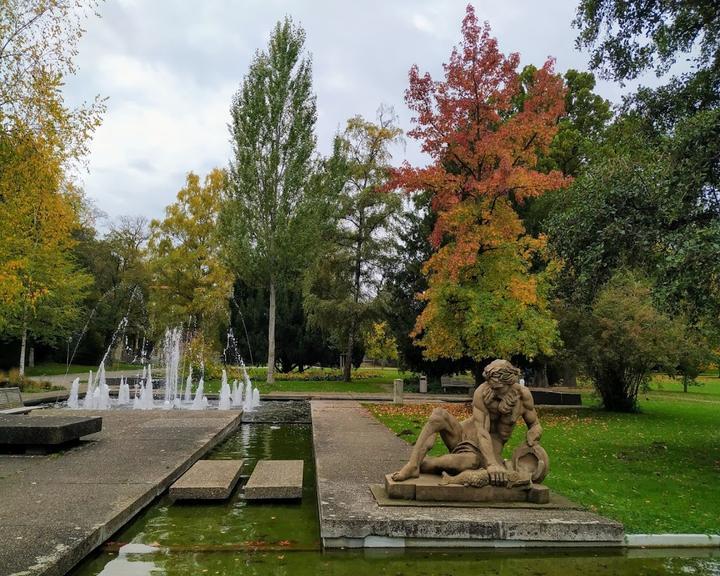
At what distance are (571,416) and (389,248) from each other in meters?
15.5

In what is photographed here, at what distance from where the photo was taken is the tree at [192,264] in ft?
119

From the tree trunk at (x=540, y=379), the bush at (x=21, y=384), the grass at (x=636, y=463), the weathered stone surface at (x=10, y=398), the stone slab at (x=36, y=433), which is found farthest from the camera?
the tree trunk at (x=540, y=379)

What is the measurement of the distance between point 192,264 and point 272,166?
9946 mm

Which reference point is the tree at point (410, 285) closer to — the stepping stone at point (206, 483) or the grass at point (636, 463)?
the grass at point (636, 463)

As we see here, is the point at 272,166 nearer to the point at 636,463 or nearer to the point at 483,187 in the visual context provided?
the point at 483,187

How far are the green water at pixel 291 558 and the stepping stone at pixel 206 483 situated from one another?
1.63 feet

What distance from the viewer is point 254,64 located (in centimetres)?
3044

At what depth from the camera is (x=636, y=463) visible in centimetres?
952

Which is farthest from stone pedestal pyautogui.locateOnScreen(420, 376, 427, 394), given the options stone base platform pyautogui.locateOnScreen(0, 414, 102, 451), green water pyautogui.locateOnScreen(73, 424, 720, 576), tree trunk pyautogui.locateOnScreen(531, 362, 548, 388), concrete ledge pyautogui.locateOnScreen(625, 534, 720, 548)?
concrete ledge pyautogui.locateOnScreen(625, 534, 720, 548)

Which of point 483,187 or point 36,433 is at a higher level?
point 483,187

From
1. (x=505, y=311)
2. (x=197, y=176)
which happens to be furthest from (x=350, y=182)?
(x=505, y=311)

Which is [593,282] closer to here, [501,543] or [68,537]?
[501,543]

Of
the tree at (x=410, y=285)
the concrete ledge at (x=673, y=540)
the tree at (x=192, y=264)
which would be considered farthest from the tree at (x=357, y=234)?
the concrete ledge at (x=673, y=540)

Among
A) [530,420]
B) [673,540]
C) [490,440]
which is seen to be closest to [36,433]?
[490,440]
